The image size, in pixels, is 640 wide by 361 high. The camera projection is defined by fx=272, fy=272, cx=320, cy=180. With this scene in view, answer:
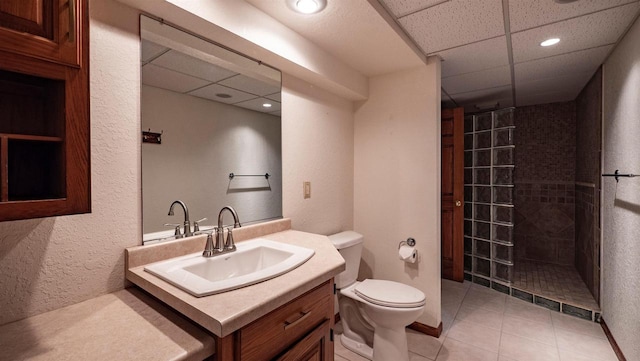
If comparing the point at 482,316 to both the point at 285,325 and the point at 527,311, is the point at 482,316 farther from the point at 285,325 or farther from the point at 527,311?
the point at 285,325

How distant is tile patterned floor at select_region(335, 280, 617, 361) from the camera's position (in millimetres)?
1875

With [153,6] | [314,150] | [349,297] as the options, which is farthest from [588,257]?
[153,6]

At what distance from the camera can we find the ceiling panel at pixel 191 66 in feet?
4.18

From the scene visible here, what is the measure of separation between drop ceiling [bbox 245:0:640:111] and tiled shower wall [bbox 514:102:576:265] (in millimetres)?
995

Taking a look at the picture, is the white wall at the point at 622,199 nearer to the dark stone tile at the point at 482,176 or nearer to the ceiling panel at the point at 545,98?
the dark stone tile at the point at 482,176

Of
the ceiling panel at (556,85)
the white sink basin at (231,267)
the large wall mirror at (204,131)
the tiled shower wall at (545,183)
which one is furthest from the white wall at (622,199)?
the large wall mirror at (204,131)

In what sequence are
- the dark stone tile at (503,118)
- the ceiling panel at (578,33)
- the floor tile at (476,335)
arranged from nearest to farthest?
the ceiling panel at (578,33) → the floor tile at (476,335) → the dark stone tile at (503,118)

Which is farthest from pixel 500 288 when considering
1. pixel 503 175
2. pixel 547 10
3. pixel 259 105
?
pixel 259 105

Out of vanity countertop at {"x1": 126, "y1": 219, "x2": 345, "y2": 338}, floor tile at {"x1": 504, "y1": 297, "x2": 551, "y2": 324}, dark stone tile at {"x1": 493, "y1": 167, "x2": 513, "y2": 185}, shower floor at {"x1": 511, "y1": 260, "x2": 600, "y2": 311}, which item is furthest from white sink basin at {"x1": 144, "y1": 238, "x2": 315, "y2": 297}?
shower floor at {"x1": 511, "y1": 260, "x2": 600, "y2": 311}

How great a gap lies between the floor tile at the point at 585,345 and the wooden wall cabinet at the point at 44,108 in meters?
2.95

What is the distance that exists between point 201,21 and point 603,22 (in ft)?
7.45

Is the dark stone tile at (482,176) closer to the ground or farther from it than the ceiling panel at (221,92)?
closer to the ground

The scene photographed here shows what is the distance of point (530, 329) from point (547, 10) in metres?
2.28

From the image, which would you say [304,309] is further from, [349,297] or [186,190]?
[349,297]
